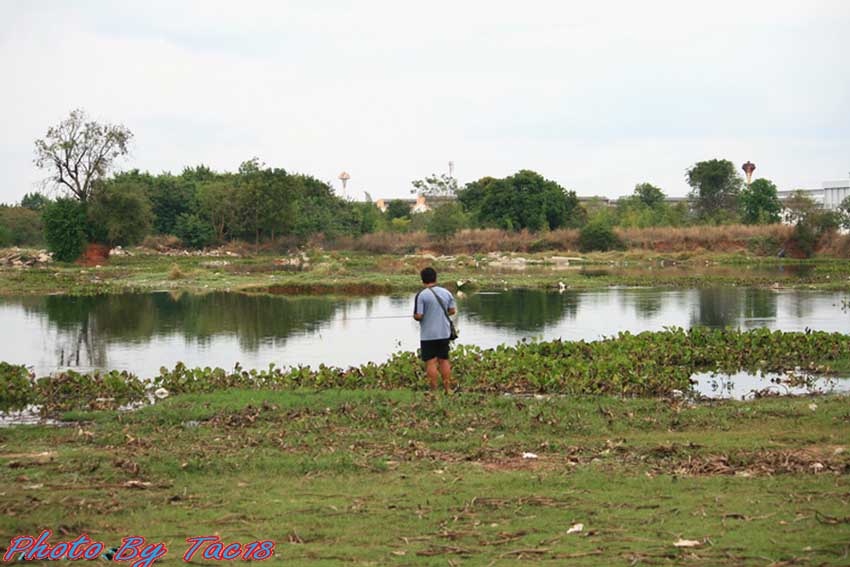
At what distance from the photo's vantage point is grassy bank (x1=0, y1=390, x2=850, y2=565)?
22.9ft

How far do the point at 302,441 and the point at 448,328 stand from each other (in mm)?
3774

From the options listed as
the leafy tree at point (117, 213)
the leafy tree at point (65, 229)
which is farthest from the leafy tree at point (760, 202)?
the leafy tree at point (65, 229)

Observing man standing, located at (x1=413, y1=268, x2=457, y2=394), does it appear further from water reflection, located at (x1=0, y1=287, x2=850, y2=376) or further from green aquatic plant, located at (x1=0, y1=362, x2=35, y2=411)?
green aquatic plant, located at (x1=0, y1=362, x2=35, y2=411)

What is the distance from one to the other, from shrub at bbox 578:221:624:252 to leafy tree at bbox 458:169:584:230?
353 inches

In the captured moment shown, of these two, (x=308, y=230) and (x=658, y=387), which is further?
(x=308, y=230)

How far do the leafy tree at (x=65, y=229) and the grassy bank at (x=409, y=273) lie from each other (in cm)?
Answer: 309

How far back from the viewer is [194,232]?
8206cm

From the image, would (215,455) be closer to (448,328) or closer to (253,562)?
(253,562)

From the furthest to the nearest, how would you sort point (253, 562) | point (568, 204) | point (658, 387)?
point (568, 204)
point (658, 387)
point (253, 562)

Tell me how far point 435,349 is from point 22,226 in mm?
91526

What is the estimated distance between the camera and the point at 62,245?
63.9m

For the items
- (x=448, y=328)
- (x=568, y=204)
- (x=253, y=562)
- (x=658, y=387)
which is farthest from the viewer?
(x=568, y=204)

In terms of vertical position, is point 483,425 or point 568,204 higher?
point 568,204

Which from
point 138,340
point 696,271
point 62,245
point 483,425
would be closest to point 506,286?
point 696,271
